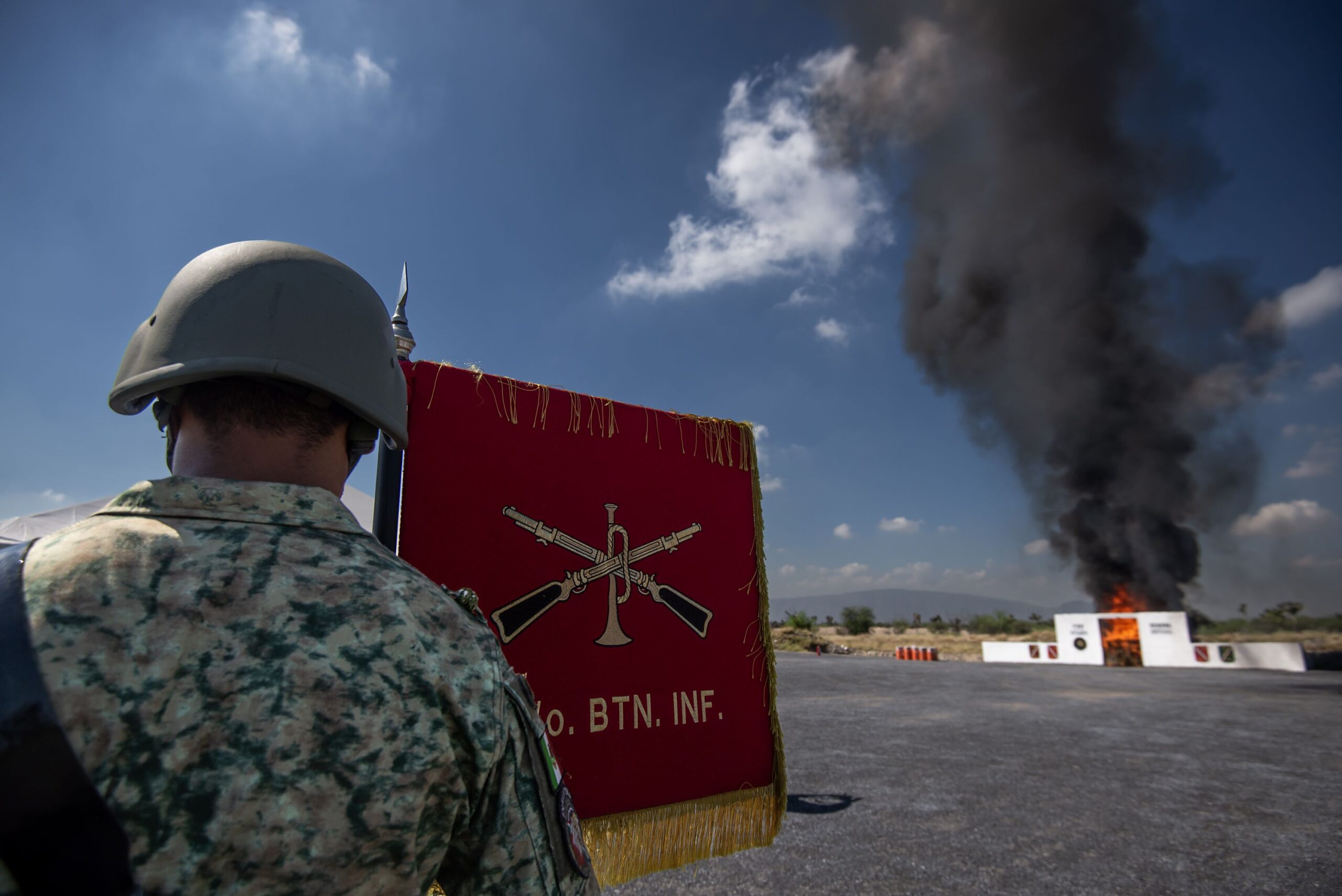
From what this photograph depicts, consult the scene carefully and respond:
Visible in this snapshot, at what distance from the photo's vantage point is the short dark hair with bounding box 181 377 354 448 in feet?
3.72

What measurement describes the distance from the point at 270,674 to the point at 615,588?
69.8 inches

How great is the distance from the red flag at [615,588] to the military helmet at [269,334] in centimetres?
96

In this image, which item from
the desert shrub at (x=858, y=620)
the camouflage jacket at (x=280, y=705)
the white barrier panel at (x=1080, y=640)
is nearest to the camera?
the camouflage jacket at (x=280, y=705)

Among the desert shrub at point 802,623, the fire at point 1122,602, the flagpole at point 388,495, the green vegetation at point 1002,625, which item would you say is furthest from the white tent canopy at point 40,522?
the green vegetation at point 1002,625

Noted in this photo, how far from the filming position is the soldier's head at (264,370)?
1120 mm

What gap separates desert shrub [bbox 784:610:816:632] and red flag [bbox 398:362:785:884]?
3972 centimetres

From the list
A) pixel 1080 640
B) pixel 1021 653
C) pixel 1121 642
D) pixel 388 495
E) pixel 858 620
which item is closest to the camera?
pixel 388 495

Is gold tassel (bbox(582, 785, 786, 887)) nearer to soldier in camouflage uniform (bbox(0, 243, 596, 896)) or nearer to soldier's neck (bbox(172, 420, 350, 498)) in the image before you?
soldier in camouflage uniform (bbox(0, 243, 596, 896))

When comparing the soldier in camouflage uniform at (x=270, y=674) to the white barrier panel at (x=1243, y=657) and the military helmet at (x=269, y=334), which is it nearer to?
the military helmet at (x=269, y=334)

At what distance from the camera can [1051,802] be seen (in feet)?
18.1

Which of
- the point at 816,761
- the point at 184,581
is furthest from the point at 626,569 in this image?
the point at 816,761

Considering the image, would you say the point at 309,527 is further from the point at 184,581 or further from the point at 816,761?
the point at 816,761

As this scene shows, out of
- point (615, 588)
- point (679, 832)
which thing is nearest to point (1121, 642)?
point (679, 832)

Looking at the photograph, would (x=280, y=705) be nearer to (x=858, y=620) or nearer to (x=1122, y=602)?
(x=1122, y=602)
